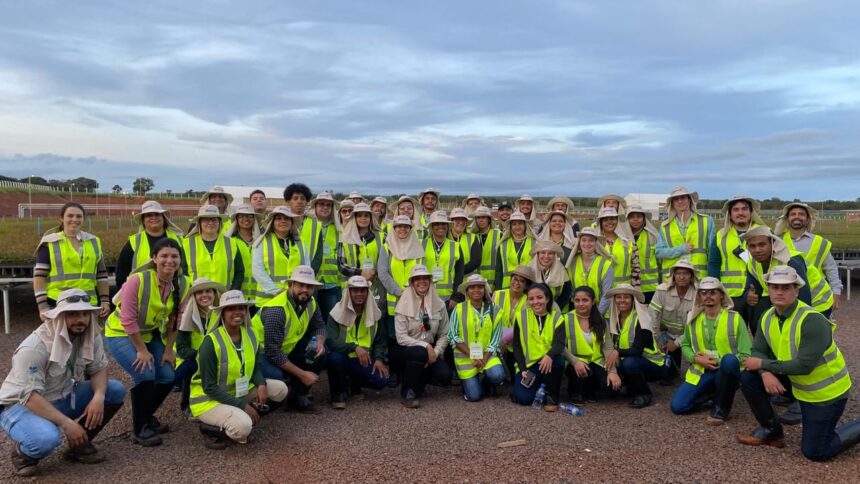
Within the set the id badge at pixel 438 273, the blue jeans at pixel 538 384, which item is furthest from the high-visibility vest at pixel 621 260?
the id badge at pixel 438 273

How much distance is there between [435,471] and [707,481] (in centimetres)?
191

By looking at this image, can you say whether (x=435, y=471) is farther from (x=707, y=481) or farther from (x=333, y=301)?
(x=333, y=301)

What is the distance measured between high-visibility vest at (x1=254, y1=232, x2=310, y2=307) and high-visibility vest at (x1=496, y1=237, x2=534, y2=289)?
8.10 feet

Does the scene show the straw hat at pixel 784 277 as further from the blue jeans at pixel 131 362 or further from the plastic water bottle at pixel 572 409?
the blue jeans at pixel 131 362

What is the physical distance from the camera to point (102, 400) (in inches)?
179

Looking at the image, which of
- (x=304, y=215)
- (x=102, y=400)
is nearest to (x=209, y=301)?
(x=102, y=400)

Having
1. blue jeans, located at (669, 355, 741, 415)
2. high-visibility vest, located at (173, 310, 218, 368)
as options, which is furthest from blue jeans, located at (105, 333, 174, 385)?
blue jeans, located at (669, 355, 741, 415)

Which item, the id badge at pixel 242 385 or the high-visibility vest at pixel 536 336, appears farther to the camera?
the high-visibility vest at pixel 536 336

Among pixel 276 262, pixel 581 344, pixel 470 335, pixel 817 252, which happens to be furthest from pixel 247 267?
pixel 817 252

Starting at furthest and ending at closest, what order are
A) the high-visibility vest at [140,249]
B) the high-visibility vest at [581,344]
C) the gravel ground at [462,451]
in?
the high-visibility vest at [581,344] < the high-visibility vest at [140,249] < the gravel ground at [462,451]

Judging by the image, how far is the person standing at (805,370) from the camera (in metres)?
4.60

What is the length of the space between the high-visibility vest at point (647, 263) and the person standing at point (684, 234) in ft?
0.28

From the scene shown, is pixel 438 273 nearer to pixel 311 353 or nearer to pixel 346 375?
pixel 346 375

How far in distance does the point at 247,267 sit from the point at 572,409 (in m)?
3.54
